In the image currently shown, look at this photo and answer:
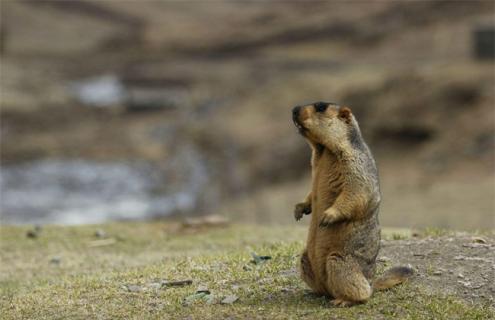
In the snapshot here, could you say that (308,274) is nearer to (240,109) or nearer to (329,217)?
(329,217)

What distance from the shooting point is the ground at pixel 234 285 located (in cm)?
871

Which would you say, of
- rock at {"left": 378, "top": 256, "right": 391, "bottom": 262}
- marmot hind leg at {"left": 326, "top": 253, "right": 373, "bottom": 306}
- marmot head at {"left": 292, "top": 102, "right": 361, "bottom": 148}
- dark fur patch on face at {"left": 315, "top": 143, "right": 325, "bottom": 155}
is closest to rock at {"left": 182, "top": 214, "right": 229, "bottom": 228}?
rock at {"left": 378, "top": 256, "right": 391, "bottom": 262}

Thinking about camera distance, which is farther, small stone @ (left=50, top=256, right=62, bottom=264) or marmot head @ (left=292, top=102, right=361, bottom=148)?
small stone @ (left=50, top=256, right=62, bottom=264)

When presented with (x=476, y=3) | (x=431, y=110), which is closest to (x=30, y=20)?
(x=476, y=3)

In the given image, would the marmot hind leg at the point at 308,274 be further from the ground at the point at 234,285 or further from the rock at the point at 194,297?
the rock at the point at 194,297

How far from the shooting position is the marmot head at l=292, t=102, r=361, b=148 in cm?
815

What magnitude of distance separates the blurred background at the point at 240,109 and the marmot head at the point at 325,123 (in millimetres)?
18266

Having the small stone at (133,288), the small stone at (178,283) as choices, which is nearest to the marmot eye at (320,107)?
the small stone at (178,283)

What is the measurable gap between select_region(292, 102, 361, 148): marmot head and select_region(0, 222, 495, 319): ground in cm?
160

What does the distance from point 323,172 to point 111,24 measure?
81243mm

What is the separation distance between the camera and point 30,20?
79750mm

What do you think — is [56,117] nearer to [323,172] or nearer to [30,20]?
[30,20]

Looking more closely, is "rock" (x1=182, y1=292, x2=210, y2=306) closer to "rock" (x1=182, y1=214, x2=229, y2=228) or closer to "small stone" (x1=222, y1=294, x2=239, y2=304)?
"small stone" (x1=222, y1=294, x2=239, y2=304)

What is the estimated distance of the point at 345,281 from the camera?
331 inches
